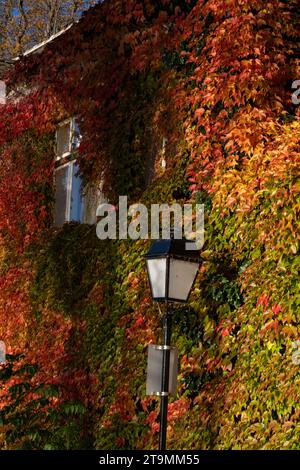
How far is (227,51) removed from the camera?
33.5 ft

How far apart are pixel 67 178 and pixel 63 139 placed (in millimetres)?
666

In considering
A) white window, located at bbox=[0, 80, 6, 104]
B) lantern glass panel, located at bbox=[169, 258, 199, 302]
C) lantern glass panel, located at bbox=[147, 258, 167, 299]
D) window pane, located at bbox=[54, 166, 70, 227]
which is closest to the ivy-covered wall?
window pane, located at bbox=[54, 166, 70, 227]

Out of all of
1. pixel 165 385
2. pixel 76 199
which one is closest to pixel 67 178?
pixel 76 199

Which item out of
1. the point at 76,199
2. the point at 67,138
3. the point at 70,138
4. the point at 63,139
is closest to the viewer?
the point at 76,199

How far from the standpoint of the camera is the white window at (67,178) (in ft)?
45.5

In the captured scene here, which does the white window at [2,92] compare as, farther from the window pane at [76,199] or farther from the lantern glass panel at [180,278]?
the lantern glass panel at [180,278]

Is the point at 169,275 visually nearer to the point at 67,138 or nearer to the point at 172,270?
the point at 172,270

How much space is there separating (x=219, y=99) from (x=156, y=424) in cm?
360

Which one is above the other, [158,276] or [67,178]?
[67,178]

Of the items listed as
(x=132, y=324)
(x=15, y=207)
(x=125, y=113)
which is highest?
(x=125, y=113)

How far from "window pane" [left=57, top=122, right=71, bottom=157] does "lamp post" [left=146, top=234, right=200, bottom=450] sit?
638 cm

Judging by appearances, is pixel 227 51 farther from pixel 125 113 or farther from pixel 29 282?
pixel 29 282

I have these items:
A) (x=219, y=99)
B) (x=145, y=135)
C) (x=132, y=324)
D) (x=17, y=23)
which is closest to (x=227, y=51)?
(x=219, y=99)

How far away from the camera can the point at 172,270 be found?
26.9 feet
